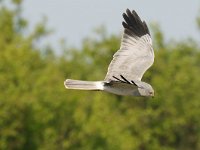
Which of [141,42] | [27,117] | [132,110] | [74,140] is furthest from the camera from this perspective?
[132,110]

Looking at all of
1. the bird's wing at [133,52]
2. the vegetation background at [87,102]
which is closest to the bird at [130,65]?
the bird's wing at [133,52]

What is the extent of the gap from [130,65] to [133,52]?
41 cm

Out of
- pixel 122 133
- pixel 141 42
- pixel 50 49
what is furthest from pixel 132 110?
pixel 141 42

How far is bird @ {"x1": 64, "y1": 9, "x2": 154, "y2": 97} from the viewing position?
13.4m

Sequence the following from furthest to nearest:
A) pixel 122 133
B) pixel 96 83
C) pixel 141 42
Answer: pixel 122 133 → pixel 141 42 → pixel 96 83

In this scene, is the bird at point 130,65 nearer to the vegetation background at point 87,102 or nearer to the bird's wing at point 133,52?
the bird's wing at point 133,52

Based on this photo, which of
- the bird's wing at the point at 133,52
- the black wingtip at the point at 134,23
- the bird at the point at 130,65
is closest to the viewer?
the bird at the point at 130,65

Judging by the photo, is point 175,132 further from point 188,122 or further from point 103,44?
point 103,44

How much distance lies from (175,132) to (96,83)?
28.6m

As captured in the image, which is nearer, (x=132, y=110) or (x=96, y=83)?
(x=96, y=83)

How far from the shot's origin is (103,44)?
149ft

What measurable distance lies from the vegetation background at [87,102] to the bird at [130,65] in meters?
11.9

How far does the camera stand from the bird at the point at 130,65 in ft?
44.0

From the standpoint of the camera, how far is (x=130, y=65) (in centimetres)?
1470
